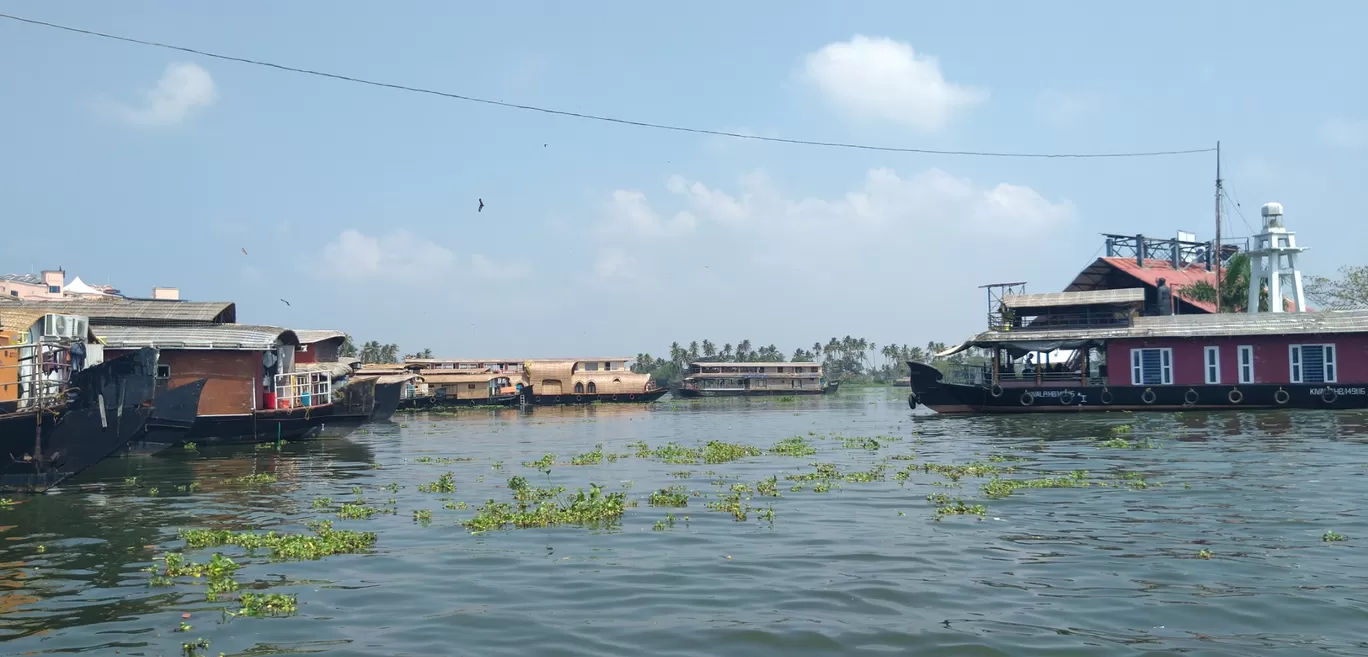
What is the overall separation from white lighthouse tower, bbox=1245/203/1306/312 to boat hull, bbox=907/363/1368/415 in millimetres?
10263

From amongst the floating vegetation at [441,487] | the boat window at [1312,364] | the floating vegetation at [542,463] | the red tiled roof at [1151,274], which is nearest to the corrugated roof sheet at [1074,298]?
the boat window at [1312,364]

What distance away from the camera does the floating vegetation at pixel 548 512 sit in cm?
1377

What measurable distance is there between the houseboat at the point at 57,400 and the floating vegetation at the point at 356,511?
6.28 meters

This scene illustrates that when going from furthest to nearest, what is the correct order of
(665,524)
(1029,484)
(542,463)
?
(542,463) → (1029,484) → (665,524)

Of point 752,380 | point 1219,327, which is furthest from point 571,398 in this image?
point 1219,327

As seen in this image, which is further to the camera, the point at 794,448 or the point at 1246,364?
the point at 1246,364

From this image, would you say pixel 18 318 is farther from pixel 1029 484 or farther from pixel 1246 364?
pixel 1246 364

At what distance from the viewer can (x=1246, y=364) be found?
119 ft

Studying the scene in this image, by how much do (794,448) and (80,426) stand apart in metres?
15.6

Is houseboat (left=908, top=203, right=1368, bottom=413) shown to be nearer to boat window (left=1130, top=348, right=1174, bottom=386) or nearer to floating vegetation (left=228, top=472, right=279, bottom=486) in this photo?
boat window (left=1130, top=348, right=1174, bottom=386)

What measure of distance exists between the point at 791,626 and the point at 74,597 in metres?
7.31

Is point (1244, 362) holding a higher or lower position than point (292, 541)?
higher

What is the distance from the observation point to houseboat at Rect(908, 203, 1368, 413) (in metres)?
35.4

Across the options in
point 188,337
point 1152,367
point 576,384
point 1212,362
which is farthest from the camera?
point 576,384
